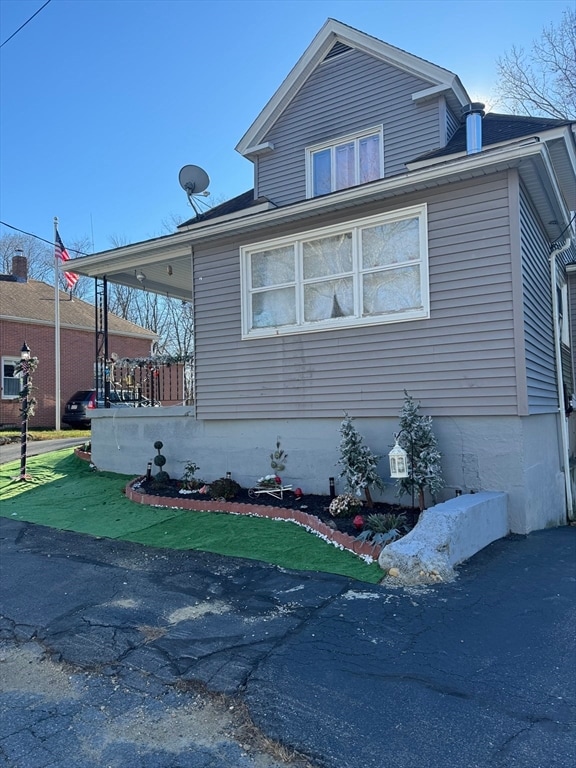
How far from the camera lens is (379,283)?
22.6ft

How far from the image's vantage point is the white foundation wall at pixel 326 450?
19.5 ft

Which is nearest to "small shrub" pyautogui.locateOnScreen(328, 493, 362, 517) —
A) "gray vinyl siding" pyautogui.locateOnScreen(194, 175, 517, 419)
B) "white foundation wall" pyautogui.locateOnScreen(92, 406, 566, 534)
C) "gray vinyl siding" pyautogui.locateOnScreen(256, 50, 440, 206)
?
"white foundation wall" pyautogui.locateOnScreen(92, 406, 566, 534)

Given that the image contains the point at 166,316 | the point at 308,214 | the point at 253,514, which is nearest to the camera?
the point at 253,514

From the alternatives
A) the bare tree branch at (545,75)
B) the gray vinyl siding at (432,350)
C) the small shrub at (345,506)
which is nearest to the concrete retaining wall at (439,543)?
the small shrub at (345,506)

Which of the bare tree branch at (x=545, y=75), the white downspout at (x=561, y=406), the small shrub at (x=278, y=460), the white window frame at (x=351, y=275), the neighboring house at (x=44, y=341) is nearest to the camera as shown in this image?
the white window frame at (x=351, y=275)

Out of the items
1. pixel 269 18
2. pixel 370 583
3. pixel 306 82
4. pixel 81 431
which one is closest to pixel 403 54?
pixel 306 82

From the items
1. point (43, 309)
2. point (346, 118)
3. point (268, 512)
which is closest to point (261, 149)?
point (346, 118)

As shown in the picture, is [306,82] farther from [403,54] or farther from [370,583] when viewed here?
[370,583]

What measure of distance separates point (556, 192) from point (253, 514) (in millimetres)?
5739

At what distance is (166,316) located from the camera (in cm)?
3444

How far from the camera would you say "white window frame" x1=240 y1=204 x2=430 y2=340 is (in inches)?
256

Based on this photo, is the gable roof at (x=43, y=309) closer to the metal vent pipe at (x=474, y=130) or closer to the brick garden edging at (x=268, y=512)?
the brick garden edging at (x=268, y=512)

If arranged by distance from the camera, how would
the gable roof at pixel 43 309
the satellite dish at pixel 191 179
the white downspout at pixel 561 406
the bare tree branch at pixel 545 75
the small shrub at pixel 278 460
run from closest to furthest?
the small shrub at pixel 278 460 → the white downspout at pixel 561 406 → the satellite dish at pixel 191 179 → the bare tree branch at pixel 545 75 → the gable roof at pixel 43 309

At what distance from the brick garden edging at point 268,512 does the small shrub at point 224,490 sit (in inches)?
6.6
